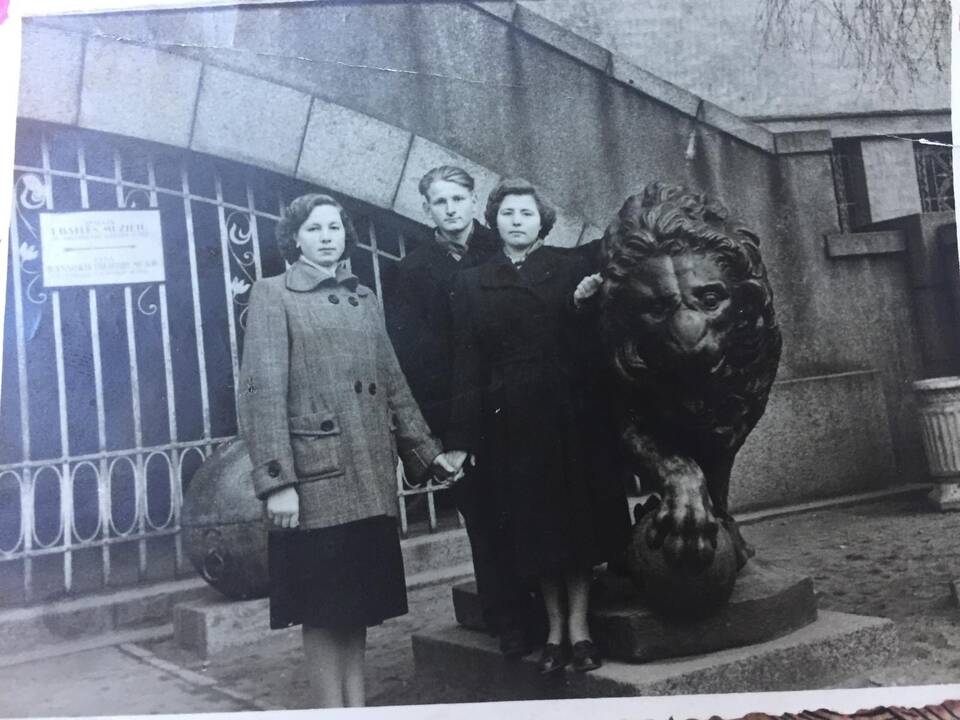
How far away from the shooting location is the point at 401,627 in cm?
301

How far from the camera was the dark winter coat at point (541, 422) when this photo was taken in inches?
118

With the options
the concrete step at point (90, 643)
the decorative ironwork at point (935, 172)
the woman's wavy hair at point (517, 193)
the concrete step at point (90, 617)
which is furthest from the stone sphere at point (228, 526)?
the decorative ironwork at point (935, 172)

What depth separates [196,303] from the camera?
10.4ft

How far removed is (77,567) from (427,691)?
120 centimetres

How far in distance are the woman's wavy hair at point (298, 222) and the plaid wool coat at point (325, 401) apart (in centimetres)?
7

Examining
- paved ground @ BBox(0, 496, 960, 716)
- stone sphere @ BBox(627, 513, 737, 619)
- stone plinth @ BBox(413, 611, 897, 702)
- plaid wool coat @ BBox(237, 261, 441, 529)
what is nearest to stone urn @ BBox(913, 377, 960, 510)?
paved ground @ BBox(0, 496, 960, 716)

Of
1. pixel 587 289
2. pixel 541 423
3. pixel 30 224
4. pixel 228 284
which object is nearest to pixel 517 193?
pixel 587 289

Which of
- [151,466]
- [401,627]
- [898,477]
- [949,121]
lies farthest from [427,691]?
[949,121]

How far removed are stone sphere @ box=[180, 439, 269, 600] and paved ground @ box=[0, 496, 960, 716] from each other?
8.5 inches

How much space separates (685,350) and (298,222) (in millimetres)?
1307

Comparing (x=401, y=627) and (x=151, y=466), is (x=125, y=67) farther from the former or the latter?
(x=401, y=627)

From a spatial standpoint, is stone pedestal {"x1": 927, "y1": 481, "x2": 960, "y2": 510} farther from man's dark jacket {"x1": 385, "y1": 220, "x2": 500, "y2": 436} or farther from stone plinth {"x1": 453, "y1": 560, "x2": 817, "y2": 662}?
man's dark jacket {"x1": 385, "y1": 220, "x2": 500, "y2": 436}

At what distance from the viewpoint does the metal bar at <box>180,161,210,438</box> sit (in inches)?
123

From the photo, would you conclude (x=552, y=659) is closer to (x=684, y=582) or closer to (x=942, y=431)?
(x=684, y=582)
